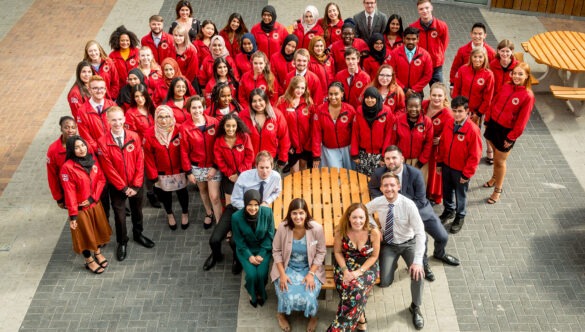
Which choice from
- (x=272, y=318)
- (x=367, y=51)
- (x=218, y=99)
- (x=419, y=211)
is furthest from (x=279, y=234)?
(x=367, y=51)

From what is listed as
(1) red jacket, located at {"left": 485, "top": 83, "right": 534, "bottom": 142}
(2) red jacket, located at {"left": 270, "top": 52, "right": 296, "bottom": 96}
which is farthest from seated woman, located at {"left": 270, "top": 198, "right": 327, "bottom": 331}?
(1) red jacket, located at {"left": 485, "top": 83, "right": 534, "bottom": 142}

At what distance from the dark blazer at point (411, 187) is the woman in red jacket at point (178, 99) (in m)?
2.59

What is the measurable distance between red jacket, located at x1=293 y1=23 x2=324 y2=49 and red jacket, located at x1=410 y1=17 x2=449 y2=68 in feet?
4.94

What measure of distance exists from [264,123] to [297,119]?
52 cm

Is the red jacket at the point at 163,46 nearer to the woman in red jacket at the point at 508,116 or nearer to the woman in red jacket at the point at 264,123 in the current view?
the woman in red jacket at the point at 264,123

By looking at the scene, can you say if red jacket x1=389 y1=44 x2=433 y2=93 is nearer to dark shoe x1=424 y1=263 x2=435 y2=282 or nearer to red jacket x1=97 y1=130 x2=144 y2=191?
dark shoe x1=424 y1=263 x2=435 y2=282

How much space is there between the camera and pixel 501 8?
1405 cm

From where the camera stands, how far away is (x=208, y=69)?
9031 millimetres

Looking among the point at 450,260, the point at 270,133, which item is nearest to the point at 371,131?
the point at 270,133

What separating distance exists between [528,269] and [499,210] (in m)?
1.16

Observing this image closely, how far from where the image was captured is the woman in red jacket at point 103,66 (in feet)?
27.6

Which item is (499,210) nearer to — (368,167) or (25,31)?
(368,167)

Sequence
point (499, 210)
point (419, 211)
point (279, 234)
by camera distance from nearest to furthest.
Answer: point (279, 234) → point (419, 211) → point (499, 210)

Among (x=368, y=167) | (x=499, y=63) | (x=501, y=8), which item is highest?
(x=499, y=63)
